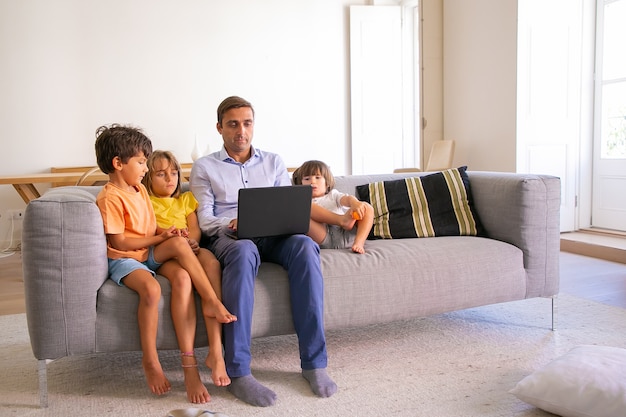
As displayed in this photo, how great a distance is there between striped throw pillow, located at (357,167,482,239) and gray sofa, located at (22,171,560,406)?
0.26 feet

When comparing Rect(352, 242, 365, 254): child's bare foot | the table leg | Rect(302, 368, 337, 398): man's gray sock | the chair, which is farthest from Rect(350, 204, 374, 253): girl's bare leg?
the table leg

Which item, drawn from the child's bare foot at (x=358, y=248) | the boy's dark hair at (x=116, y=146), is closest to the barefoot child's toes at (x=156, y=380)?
the boy's dark hair at (x=116, y=146)

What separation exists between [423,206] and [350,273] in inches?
27.9

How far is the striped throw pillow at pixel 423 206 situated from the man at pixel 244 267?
2.13ft

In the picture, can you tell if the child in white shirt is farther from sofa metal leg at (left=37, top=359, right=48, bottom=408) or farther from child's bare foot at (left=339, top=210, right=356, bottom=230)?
sofa metal leg at (left=37, top=359, right=48, bottom=408)

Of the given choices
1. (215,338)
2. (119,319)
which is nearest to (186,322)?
(215,338)

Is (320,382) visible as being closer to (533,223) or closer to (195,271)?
(195,271)

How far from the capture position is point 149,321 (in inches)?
75.9

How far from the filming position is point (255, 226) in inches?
83.4

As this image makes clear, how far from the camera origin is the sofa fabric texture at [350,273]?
1888 mm

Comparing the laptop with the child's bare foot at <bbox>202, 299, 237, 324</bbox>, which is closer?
the child's bare foot at <bbox>202, 299, 237, 324</bbox>

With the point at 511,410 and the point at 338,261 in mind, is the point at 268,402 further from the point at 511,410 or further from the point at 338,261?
the point at 511,410

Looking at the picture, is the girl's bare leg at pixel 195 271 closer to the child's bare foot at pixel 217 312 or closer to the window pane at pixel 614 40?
the child's bare foot at pixel 217 312

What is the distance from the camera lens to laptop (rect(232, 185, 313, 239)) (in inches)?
81.0
